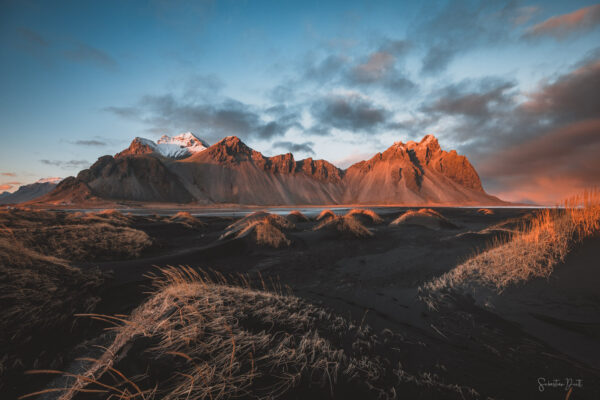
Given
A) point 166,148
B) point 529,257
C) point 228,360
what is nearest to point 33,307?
point 228,360

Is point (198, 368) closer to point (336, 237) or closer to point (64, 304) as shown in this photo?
point (64, 304)

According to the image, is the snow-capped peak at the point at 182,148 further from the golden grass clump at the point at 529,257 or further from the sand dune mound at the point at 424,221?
the golden grass clump at the point at 529,257

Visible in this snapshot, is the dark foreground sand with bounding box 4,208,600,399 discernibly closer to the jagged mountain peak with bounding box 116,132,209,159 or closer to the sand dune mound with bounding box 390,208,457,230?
the sand dune mound with bounding box 390,208,457,230

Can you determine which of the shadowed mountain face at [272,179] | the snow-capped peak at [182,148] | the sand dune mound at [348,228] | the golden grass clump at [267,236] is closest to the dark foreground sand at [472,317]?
the golden grass clump at [267,236]

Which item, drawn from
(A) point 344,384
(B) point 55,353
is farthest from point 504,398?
(B) point 55,353

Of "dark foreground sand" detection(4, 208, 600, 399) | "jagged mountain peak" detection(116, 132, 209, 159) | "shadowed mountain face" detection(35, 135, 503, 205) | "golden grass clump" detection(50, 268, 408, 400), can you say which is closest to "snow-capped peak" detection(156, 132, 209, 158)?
"jagged mountain peak" detection(116, 132, 209, 159)

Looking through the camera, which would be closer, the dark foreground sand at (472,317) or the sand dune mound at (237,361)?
the sand dune mound at (237,361)

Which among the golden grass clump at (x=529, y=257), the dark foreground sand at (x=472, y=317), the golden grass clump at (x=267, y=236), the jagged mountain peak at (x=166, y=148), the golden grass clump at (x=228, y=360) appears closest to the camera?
the golden grass clump at (x=228, y=360)
